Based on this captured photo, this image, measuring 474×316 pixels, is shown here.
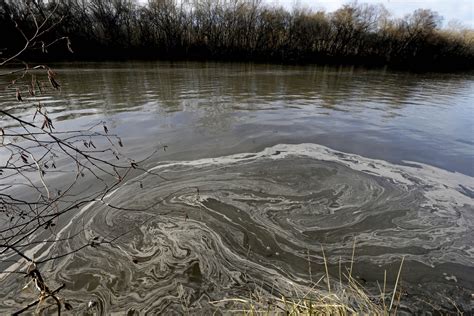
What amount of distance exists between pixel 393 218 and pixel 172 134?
388 centimetres

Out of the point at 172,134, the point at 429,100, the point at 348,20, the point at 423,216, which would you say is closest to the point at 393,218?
the point at 423,216

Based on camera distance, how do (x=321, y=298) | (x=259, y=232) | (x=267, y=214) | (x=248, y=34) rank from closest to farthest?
(x=321, y=298) → (x=259, y=232) → (x=267, y=214) → (x=248, y=34)

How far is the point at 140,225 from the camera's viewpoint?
9.48 ft

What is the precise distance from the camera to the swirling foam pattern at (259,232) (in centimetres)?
225

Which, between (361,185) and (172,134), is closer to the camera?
(361,185)

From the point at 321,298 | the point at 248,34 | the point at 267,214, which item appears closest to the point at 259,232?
the point at 267,214

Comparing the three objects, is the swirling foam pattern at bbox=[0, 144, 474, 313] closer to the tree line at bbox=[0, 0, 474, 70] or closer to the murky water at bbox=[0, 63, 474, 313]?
the murky water at bbox=[0, 63, 474, 313]

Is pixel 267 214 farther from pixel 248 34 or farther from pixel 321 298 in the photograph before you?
pixel 248 34

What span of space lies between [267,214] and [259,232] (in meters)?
0.33

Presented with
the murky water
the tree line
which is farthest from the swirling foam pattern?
the tree line

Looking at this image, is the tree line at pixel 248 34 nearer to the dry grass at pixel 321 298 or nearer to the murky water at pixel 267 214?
the murky water at pixel 267 214

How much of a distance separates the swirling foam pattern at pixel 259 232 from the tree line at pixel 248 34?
23.8m

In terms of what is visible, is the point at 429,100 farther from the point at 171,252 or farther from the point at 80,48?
the point at 80,48

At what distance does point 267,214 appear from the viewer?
3.16 meters
